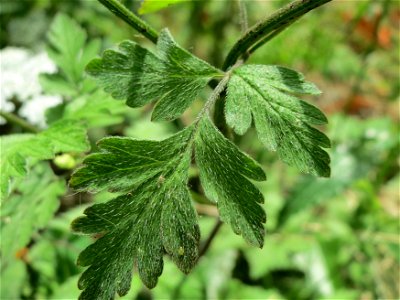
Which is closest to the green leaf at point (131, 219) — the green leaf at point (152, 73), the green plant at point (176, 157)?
the green plant at point (176, 157)

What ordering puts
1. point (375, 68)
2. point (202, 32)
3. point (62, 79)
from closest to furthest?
1. point (62, 79)
2. point (202, 32)
3. point (375, 68)

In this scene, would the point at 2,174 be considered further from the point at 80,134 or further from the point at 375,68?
the point at 375,68

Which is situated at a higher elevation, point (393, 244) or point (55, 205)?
point (393, 244)

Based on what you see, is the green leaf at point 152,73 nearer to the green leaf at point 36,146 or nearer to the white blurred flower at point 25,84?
the green leaf at point 36,146

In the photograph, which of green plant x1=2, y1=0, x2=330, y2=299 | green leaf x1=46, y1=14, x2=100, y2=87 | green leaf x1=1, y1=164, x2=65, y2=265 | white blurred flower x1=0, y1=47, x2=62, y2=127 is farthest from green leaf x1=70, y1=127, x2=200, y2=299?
white blurred flower x1=0, y1=47, x2=62, y2=127

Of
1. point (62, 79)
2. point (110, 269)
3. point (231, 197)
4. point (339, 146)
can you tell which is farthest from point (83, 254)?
point (339, 146)

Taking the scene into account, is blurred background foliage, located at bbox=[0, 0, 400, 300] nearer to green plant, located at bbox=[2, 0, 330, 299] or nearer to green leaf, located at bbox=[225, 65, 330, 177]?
green plant, located at bbox=[2, 0, 330, 299]

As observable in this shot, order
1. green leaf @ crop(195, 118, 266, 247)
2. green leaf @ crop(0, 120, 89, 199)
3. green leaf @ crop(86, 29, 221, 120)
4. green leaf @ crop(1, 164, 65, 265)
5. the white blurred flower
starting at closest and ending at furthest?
green leaf @ crop(195, 118, 266, 247) → green leaf @ crop(86, 29, 221, 120) → green leaf @ crop(0, 120, 89, 199) → green leaf @ crop(1, 164, 65, 265) → the white blurred flower
